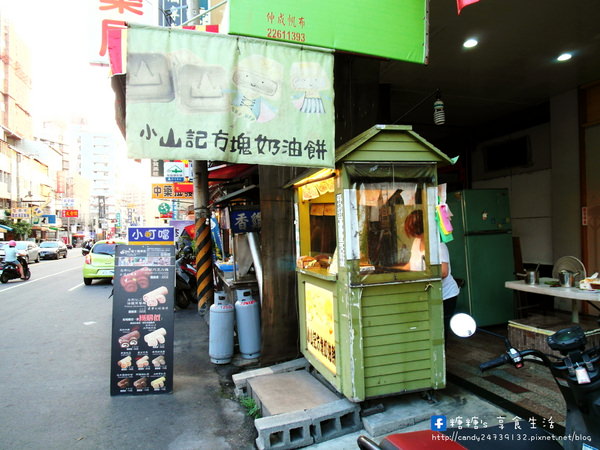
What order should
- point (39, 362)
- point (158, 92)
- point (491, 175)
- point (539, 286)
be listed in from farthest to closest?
point (491, 175) < point (39, 362) < point (539, 286) < point (158, 92)

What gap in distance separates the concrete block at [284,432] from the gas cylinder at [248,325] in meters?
2.29

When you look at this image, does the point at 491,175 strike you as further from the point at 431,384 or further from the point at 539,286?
the point at 431,384

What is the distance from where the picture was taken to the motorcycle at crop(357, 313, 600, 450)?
1859 mm

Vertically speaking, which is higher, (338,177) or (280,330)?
(338,177)

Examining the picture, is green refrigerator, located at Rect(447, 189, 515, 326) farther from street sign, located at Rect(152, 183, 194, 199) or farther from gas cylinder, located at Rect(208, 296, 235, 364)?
street sign, located at Rect(152, 183, 194, 199)

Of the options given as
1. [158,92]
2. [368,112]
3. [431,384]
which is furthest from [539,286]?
[158,92]

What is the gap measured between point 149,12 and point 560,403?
7.73 meters

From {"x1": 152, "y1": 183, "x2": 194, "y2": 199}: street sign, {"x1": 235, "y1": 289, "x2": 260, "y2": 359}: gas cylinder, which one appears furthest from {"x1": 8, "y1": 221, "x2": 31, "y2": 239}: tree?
{"x1": 235, "y1": 289, "x2": 260, "y2": 359}: gas cylinder

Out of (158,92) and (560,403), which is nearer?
(158,92)

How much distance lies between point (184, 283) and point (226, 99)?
316 inches

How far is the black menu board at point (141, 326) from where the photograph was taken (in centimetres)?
468

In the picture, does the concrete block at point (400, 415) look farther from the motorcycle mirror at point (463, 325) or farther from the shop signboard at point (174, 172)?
the shop signboard at point (174, 172)

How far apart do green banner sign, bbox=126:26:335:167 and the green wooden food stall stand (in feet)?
1.63

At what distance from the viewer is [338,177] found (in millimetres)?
3770
